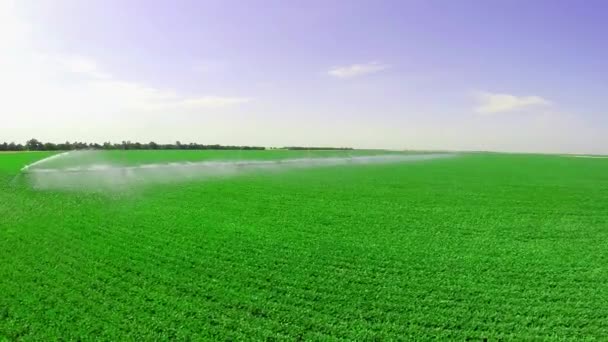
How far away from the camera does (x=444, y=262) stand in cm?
881

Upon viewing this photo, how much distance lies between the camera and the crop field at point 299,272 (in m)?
5.85

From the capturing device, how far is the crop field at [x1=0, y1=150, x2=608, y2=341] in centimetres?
585

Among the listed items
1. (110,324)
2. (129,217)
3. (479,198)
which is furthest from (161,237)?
(479,198)

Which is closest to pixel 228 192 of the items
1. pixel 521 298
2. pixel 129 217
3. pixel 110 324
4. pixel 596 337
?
pixel 129 217

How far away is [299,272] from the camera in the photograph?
8008 mm

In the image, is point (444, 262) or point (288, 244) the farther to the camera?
point (288, 244)

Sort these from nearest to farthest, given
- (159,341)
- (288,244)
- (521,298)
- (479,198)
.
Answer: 1. (159,341)
2. (521,298)
3. (288,244)
4. (479,198)

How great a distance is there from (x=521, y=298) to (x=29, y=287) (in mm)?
9612

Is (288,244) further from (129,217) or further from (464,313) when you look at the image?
(129,217)

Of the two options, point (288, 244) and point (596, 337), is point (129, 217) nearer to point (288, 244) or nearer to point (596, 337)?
point (288, 244)

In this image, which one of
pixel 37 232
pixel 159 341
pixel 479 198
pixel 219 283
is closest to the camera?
pixel 159 341

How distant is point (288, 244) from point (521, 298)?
5610 millimetres

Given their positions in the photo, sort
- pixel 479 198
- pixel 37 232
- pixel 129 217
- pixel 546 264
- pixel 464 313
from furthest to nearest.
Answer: pixel 479 198 < pixel 129 217 < pixel 37 232 < pixel 546 264 < pixel 464 313

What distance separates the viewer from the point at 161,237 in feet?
34.7
